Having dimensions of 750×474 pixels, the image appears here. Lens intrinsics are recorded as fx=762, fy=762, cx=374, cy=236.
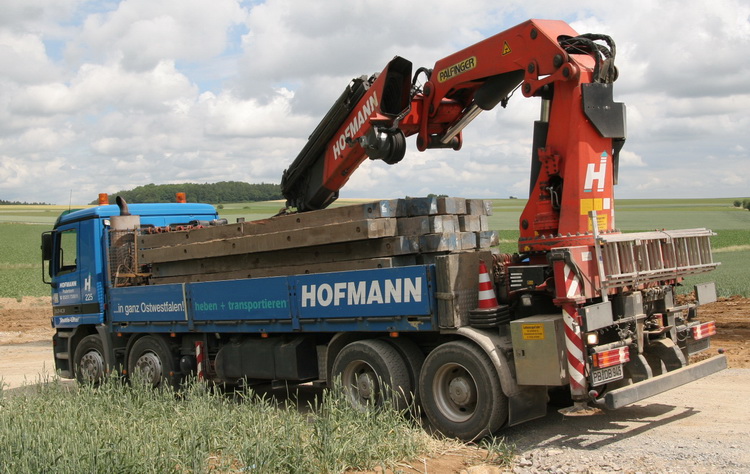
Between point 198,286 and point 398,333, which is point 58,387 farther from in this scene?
point 398,333

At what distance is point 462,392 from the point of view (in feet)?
24.1

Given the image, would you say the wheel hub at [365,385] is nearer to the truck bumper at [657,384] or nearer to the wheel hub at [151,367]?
the truck bumper at [657,384]

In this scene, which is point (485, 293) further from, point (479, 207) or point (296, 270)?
point (296, 270)

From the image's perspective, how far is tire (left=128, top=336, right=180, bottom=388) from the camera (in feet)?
36.2

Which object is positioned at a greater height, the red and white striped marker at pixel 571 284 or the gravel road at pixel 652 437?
the red and white striped marker at pixel 571 284

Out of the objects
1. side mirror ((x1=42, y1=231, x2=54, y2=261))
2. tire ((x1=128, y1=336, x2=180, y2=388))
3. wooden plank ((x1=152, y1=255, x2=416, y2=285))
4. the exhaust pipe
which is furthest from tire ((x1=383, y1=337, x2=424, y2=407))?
side mirror ((x1=42, y1=231, x2=54, y2=261))

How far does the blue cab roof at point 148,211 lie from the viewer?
1189 centimetres

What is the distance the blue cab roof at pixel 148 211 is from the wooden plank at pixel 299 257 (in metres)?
1.18

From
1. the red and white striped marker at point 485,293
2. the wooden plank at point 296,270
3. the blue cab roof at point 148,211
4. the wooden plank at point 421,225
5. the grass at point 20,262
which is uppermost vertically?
the grass at point 20,262

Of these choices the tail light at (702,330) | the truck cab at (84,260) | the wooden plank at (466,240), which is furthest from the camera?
the truck cab at (84,260)

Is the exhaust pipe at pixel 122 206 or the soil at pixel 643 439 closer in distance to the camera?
the soil at pixel 643 439

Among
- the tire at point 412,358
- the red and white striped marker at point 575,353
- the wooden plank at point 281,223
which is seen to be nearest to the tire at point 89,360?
the wooden plank at point 281,223

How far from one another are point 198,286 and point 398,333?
359cm

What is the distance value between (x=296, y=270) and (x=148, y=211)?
4.28 meters
